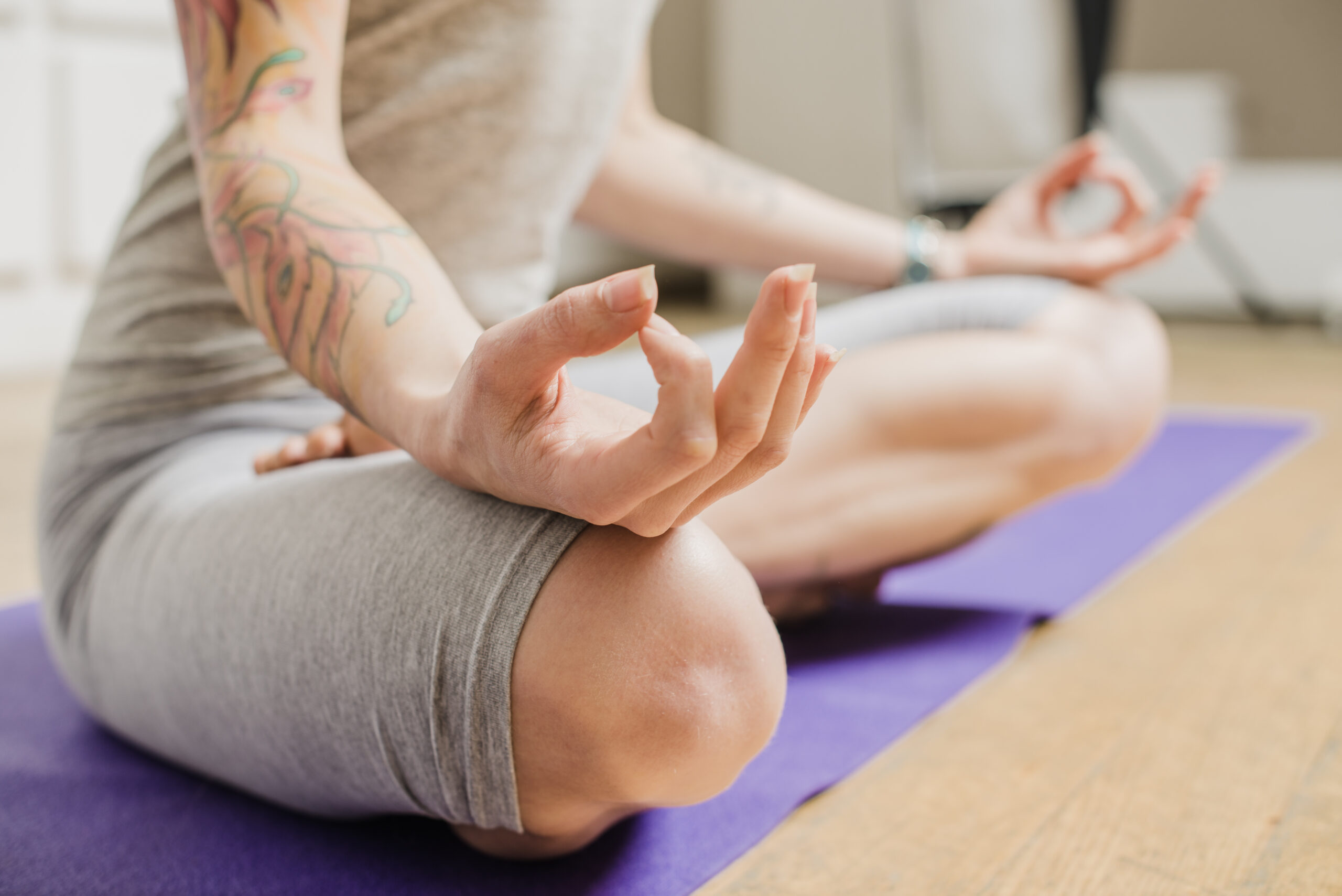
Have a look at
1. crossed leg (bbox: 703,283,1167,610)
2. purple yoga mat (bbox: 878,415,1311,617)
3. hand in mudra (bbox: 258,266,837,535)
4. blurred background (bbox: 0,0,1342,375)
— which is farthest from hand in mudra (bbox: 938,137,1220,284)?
blurred background (bbox: 0,0,1342,375)

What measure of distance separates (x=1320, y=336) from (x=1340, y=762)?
3025 millimetres

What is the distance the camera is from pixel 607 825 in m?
0.58

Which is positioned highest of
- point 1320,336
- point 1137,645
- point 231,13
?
point 231,13

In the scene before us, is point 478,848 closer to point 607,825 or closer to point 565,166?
point 607,825

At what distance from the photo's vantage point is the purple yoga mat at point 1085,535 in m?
1.04

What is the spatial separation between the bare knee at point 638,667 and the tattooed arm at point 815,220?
0.58 m

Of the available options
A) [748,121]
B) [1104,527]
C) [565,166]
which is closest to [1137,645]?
[1104,527]

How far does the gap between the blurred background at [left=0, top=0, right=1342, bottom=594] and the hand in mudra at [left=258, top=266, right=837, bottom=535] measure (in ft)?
1.68

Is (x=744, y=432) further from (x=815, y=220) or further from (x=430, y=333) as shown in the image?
(x=815, y=220)

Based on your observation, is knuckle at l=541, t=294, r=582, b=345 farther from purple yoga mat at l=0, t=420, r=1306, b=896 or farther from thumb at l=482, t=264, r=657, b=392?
purple yoga mat at l=0, t=420, r=1306, b=896

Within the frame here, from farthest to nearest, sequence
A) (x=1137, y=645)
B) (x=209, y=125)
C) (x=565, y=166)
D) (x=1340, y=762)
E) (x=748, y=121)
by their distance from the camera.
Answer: (x=748, y=121), (x=1137, y=645), (x=565, y=166), (x=1340, y=762), (x=209, y=125)

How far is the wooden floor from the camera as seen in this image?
21.9 inches

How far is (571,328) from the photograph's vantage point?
336mm

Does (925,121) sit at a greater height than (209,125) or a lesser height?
lesser
